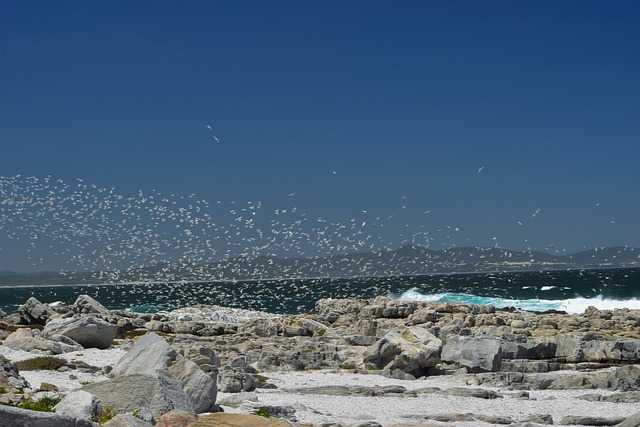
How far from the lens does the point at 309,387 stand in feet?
74.1

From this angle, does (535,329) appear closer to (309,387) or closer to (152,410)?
(309,387)

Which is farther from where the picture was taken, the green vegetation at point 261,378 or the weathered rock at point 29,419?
the green vegetation at point 261,378

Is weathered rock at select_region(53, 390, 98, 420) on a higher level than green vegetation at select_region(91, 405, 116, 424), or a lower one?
higher

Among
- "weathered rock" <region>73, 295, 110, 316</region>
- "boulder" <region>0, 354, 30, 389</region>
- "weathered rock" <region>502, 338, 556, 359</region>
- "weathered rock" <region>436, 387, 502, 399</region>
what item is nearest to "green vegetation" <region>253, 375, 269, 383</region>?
"weathered rock" <region>436, 387, 502, 399</region>

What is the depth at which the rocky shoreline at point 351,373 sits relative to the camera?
14977 mm

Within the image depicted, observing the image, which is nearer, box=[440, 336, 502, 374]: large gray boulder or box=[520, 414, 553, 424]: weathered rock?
box=[520, 414, 553, 424]: weathered rock

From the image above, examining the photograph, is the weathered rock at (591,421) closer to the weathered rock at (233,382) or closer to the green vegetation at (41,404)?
the weathered rock at (233,382)

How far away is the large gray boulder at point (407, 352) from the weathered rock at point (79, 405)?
14.2 metres

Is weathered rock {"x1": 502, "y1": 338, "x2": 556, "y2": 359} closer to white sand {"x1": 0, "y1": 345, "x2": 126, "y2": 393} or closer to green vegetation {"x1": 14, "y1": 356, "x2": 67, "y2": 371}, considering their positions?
white sand {"x1": 0, "y1": 345, "x2": 126, "y2": 393}

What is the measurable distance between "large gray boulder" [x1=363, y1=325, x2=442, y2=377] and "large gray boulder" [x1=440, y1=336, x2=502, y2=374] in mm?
677

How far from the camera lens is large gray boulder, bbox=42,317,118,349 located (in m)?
29.0

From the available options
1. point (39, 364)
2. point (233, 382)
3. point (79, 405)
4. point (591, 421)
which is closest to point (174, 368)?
point (233, 382)

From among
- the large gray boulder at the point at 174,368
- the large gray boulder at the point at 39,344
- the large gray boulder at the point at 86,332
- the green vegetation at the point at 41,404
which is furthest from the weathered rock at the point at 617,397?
the large gray boulder at the point at 86,332

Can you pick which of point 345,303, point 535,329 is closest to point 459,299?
point 345,303
